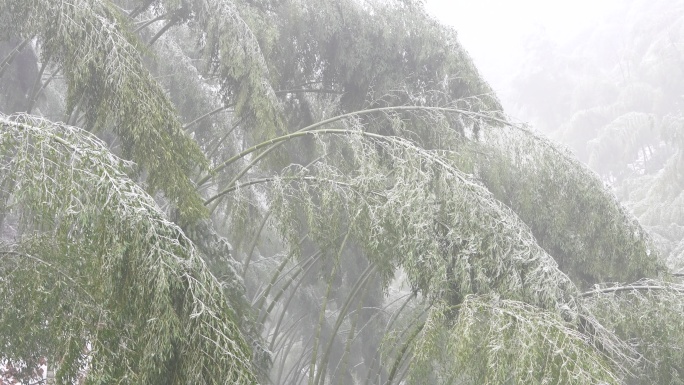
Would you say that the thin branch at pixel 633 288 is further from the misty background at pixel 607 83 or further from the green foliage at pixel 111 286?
the misty background at pixel 607 83

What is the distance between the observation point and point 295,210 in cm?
517

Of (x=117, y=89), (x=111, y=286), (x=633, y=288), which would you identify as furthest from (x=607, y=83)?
(x=111, y=286)

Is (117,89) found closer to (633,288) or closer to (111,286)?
(111,286)

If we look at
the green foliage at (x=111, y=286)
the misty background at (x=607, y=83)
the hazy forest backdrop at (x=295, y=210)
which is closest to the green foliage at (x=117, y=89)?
the hazy forest backdrop at (x=295, y=210)

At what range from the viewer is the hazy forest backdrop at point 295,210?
9.59 ft

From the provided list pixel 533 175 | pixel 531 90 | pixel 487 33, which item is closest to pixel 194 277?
pixel 533 175

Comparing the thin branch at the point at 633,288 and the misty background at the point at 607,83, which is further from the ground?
the misty background at the point at 607,83

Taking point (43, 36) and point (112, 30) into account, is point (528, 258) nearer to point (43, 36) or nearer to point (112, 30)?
point (112, 30)

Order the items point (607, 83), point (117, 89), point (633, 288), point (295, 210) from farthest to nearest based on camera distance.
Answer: point (607, 83), point (633, 288), point (295, 210), point (117, 89)

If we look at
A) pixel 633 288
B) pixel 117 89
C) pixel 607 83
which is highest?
pixel 607 83

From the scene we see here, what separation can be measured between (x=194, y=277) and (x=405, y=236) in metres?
1.78

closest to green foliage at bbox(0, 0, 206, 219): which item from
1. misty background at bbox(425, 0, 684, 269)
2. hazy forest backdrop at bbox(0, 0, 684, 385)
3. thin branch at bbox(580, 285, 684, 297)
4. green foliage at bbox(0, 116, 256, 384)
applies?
hazy forest backdrop at bbox(0, 0, 684, 385)

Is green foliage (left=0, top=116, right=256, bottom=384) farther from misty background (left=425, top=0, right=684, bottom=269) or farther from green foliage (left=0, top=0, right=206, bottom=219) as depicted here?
misty background (left=425, top=0, right=684, bottom=269)

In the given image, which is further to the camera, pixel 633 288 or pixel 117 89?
pixel 633 288
